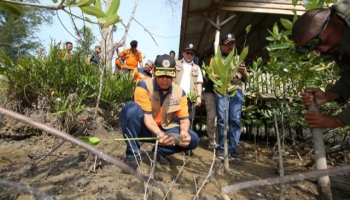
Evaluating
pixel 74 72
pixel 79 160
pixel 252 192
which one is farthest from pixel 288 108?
pixel 74 72

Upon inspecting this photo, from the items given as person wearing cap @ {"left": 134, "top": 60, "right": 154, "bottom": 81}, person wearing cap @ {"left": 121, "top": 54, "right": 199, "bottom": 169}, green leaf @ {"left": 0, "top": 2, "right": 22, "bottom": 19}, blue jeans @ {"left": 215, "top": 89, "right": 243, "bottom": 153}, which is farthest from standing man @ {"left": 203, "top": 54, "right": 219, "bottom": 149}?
green leaf @ {"left": 0, "top": 2, "right": 22, "bottom": 19}

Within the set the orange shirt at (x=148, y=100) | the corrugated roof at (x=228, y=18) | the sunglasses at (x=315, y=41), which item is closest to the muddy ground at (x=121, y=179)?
the orange shirt at (x=148, y=100)

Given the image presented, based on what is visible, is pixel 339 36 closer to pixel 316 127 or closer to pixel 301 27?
pixel 301 27

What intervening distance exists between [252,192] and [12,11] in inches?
82.2

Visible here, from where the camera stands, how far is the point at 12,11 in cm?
100

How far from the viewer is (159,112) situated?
114 inches

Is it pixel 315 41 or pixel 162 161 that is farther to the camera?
pixel 162 161

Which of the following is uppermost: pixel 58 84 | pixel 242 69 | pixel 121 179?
pixel 242 69

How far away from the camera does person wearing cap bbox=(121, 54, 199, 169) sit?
8.65ft

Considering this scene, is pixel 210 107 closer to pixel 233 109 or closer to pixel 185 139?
pixel 233 109

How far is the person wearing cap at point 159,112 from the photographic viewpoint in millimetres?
2637

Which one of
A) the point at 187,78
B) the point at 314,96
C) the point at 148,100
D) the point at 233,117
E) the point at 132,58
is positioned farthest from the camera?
the point at 132,58

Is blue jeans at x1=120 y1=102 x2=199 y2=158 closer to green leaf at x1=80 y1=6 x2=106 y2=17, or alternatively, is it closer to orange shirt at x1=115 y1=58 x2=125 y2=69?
green leaf at x1=80 y1=6 x2=106 y2=17

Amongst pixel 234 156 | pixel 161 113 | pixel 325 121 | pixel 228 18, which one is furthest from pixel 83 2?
pixel 228 18
